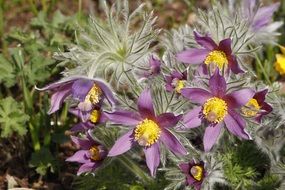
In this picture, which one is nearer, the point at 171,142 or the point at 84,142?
the point at 171,142

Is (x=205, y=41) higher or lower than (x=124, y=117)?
higher

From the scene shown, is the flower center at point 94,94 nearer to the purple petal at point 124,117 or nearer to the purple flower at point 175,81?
the purple petal at point 124,117

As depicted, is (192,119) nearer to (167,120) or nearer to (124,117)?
(167,120)

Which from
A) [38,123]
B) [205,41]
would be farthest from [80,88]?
[38,123]

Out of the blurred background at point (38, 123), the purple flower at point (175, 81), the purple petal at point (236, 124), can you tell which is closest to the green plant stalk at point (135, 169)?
the blurred background at point (38, 123)

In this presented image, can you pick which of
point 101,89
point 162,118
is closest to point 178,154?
point 162,118

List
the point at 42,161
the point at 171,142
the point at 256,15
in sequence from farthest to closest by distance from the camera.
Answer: the point at 42,161
the point at 256,15
the point at 171,142

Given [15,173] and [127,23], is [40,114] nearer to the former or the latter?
[15,173]
